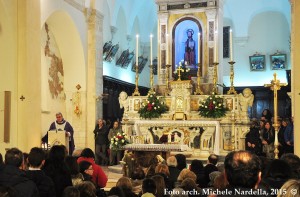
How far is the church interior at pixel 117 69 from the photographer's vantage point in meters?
11.0

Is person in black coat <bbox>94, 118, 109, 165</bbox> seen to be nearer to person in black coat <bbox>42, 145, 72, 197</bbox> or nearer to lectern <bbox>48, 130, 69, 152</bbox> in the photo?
lectern <bbox>48, 130, 69, 152</bbox>

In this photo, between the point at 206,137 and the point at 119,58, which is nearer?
the point at 206,137

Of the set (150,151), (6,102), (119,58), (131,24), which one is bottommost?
(150,151)

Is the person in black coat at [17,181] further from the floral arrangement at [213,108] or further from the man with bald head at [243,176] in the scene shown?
the floral arrangement at [213,108]

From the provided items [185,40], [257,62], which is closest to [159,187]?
[185,40]

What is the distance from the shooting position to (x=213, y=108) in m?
15.1

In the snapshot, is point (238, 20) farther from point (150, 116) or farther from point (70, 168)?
point (70, 168)

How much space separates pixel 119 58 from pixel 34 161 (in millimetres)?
15886

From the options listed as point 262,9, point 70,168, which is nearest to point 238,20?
point 262,9

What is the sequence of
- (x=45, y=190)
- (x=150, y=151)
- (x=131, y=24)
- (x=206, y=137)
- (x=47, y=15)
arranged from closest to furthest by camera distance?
(x=45, y=190) < (x=150, y=151) < (x=47, y=15) < (x=206, y=137) < (x=131, y=24)

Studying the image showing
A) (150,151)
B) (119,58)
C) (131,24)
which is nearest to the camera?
(150,151)

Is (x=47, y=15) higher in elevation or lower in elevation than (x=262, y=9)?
lower

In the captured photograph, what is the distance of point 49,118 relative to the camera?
1534 cm

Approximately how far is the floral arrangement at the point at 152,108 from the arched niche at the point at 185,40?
2834 mm
